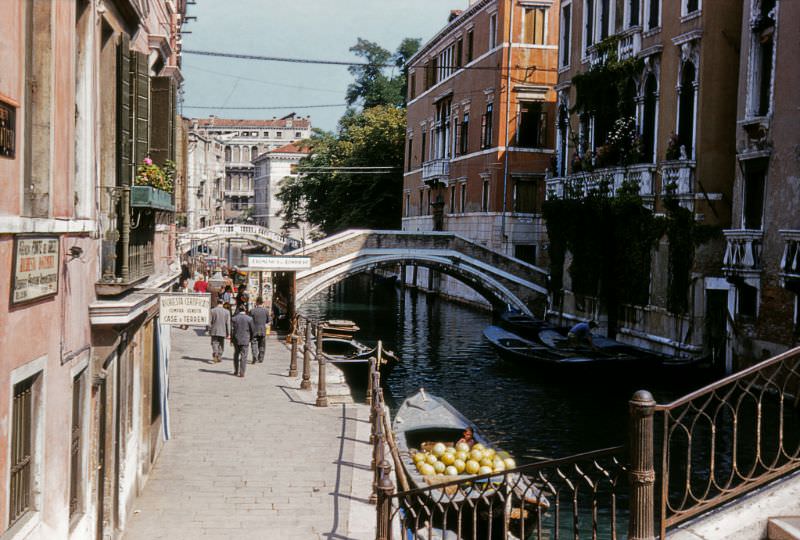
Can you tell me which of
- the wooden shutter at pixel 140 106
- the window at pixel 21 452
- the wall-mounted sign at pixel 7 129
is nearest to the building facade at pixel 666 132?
the wooden shutter at pixel 140 106

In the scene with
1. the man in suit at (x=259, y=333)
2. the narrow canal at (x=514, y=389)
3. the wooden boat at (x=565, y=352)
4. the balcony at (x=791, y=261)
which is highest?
the balcony at (x=791, y=261)

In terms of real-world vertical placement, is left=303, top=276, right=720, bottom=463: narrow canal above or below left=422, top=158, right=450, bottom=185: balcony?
below

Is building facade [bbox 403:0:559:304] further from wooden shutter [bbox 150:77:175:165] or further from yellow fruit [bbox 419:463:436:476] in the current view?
yellow fruit [bbox 419:463:436:476]

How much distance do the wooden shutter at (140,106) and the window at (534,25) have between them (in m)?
25.4

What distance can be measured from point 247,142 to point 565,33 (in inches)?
2975

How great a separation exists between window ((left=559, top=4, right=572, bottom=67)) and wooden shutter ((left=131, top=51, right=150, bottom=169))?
20089mm

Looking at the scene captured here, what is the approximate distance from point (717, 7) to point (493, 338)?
31.1 ft

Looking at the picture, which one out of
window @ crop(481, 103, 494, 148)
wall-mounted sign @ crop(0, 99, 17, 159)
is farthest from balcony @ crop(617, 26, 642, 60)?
wall-mounted sign @ crop(0, 99, 17, 159)

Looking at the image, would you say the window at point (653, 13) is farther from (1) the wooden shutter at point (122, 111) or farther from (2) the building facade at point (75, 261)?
(1) the wooden shutter at point (122, 111)

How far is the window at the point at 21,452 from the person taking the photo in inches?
194

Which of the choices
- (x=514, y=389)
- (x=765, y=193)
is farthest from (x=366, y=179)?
(x=765, y=193)

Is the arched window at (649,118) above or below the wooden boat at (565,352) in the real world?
above

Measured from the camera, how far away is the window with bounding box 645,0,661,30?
21.8 meters

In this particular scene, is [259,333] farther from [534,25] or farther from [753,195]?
[534,25]
